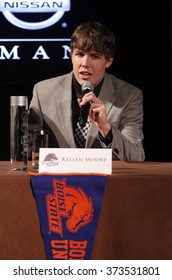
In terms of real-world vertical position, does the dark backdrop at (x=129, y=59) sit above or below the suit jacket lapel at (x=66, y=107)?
above

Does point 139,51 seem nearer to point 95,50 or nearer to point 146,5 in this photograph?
point 146,5

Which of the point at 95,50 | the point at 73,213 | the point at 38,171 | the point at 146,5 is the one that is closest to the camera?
the point at 73,213

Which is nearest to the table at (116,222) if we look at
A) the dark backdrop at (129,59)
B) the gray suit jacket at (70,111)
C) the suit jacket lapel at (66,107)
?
the gray suit jacket at (70,111)

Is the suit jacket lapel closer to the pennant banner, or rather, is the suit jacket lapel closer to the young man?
the young man

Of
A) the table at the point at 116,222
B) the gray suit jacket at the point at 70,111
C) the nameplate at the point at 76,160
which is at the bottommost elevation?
the table at the point at 116,222

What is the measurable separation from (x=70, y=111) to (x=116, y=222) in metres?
1.12

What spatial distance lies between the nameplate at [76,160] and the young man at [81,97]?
0.86 metres

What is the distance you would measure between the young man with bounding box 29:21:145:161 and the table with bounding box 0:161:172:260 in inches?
35.1

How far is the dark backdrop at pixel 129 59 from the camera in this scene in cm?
361

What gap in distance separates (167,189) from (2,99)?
2.41 meters

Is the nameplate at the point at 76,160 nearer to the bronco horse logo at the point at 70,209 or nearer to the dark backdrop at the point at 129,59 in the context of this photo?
the bronco horse logo at the point at 70,209

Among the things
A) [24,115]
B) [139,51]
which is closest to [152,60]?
[139,51]

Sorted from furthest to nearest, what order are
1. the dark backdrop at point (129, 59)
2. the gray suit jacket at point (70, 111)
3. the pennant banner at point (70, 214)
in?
the dark backdrop at point (129, 59)
the gray suit jacket at point (70, 111)
the pennant banner at point (70, 214)

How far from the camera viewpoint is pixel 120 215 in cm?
150
